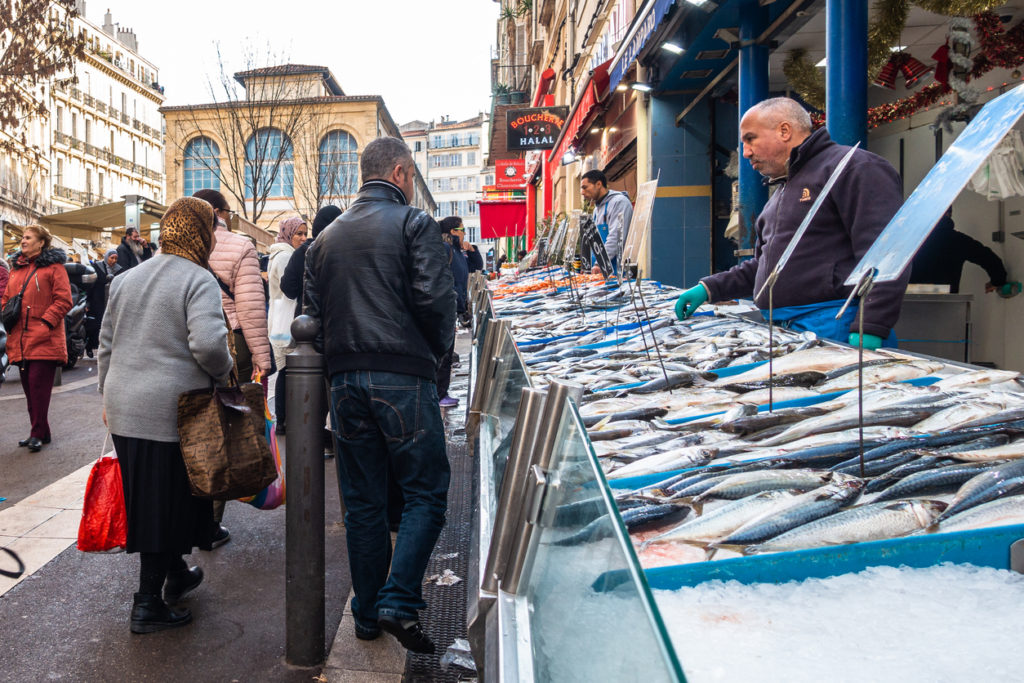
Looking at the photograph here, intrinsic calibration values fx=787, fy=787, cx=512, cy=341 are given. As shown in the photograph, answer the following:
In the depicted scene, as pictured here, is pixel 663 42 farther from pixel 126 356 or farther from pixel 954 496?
pixel 954 496

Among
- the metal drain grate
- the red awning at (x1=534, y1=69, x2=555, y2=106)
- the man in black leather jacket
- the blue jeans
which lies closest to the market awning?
the red awning at (x1=534, y1=69, x2=555, y2=106)

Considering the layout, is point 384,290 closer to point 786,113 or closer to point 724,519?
point 786,113

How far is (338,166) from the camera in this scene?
43281 mm

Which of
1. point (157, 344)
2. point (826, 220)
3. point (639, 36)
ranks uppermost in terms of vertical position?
point (639, 36)

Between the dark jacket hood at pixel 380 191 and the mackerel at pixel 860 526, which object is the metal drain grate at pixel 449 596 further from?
the mackerel at pixel 860 526

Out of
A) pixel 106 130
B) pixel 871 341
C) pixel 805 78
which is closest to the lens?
pixel 871 341

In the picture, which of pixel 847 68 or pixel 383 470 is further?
pixel 847 68

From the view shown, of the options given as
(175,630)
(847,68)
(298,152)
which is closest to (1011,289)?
(847,68)

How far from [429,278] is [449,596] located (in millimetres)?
1450

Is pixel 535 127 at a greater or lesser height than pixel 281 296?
greater

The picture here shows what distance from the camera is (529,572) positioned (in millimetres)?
1636

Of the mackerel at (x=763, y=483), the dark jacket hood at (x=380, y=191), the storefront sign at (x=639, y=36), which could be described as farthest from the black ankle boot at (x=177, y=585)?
the storefront sign at (x=639, y=36)

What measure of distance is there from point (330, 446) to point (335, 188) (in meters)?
41.2

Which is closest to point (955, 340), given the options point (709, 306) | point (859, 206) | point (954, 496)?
point (709, 306)
